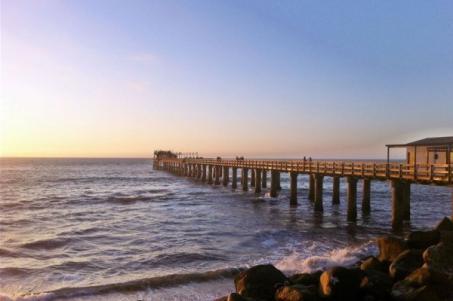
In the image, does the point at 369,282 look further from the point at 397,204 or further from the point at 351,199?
the point at 351,199

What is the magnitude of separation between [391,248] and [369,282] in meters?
3.35

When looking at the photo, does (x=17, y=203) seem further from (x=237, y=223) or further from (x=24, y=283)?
(x=24, y=283)

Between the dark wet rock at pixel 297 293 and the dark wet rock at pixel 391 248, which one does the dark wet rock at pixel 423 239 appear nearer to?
the dark wet rock at pixel 391 248

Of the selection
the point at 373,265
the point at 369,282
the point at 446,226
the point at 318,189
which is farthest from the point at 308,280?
the point at 318,189

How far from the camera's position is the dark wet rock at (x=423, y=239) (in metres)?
12.1

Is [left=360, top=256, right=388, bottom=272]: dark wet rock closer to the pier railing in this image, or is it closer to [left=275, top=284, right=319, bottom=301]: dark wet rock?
[left=275, top=284, right=319, bottom=301]: dark wet rock

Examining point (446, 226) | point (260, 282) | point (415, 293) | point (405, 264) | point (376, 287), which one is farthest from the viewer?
point (446, 226)

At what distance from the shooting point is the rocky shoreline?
8.66 m

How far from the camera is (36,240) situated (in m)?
20.4

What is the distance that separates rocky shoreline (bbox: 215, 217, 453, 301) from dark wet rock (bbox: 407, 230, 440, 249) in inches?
41.6

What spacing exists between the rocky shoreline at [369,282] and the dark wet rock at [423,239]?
3.46 feet

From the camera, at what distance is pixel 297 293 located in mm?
8523

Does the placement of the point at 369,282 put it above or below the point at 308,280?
above

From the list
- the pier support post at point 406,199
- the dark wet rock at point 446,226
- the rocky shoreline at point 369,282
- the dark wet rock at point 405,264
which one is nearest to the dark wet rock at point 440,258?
the rocky shoreline at point 369,282
